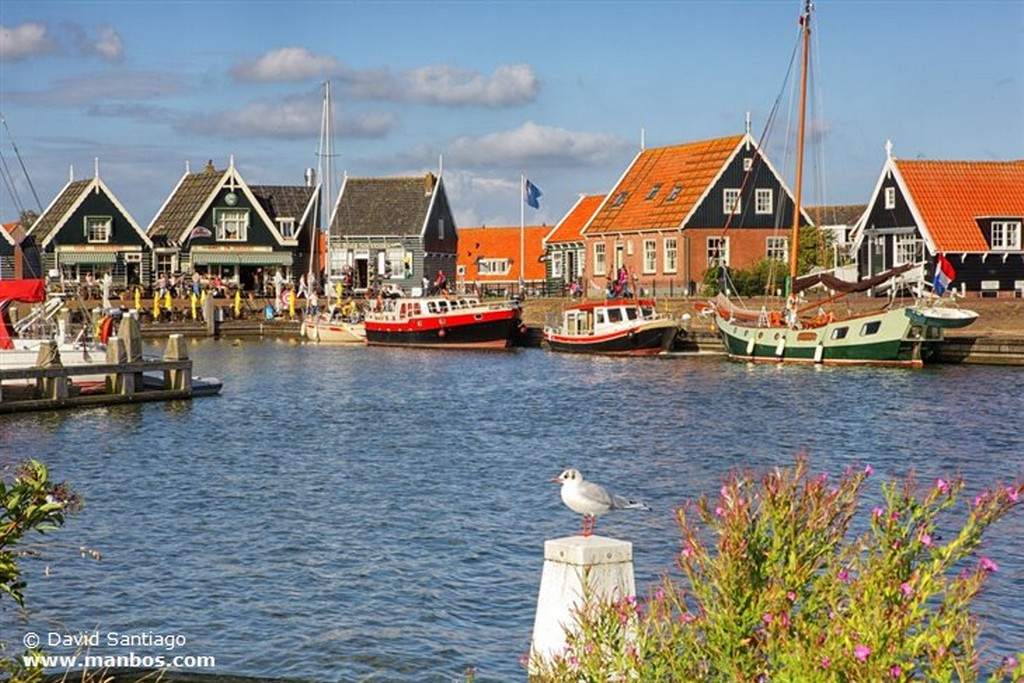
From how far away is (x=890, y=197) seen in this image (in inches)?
2608

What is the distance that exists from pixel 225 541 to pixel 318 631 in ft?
18.3

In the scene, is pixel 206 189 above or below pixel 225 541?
above

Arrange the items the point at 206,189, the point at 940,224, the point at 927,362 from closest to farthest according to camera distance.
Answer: the point at 927,362 → the point at 940,224 → the point at 206,189

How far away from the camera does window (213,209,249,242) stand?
93.8m

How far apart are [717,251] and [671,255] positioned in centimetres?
246

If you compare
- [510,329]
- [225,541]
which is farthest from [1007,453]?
[510,329]

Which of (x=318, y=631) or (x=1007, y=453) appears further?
(x=1007, y=453)

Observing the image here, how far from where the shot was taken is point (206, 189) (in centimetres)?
9506

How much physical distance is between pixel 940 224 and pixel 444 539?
47.1 metres

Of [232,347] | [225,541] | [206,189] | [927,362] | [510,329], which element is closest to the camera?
[225,541]

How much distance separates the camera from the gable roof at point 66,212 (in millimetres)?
90625

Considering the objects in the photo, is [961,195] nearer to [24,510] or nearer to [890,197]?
[890,197]

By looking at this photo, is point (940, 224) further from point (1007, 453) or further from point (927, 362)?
point (1007, 453)

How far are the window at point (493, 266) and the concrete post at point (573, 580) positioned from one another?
353 ft
